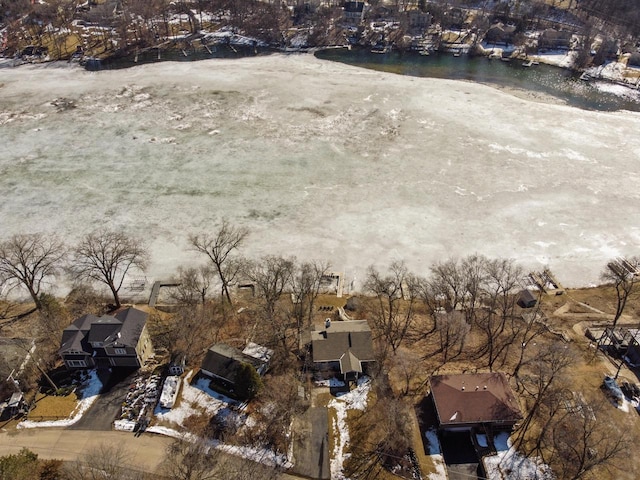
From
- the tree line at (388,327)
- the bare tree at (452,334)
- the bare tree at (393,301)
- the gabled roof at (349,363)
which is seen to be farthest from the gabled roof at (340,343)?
the bare tree at (452,334)

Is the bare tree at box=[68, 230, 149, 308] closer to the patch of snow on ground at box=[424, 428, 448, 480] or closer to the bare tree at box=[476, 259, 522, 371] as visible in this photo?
the patch of snow on ground at box=[424, 428, 448, 480]

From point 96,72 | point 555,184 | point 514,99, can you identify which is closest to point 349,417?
point 555,184

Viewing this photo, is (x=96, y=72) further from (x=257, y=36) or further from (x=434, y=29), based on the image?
(x=434, y=29)

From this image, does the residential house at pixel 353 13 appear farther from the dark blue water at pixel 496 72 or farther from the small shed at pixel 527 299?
the small shed at pixel 527 299

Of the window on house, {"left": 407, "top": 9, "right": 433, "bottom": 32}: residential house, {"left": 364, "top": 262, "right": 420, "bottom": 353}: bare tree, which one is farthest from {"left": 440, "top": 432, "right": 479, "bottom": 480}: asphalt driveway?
{"left": 407, "top": 9, "right": 433, "bottom": 32}: residential house

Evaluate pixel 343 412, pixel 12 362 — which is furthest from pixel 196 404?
pixel 12 362
